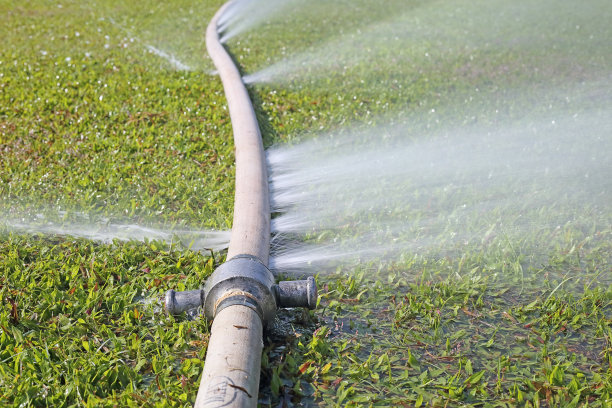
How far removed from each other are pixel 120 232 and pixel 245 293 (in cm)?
122

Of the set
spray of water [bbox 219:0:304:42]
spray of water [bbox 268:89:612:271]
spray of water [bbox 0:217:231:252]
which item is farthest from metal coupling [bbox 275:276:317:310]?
spray of water [bbox 219:0:304:42]

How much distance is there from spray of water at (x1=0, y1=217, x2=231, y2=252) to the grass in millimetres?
66

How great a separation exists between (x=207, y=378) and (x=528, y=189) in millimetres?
2499

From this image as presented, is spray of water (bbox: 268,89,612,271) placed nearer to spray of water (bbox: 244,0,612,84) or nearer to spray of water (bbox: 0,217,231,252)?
spray of water (bbox: 0,217,231,252)

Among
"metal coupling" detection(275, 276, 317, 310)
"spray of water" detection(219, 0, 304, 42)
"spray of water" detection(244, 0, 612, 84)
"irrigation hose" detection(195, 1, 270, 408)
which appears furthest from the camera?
"spray of water" detection(219, 0, 304, 42)

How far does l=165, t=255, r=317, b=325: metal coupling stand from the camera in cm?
217

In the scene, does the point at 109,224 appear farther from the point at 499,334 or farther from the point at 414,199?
the point at 499,334

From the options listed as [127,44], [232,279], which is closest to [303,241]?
[232,279]

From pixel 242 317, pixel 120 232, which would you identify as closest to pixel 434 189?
pixel 120 232

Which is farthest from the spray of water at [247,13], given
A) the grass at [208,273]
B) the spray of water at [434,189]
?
the spray of water at [434,189]

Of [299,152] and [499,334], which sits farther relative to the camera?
[299,152]

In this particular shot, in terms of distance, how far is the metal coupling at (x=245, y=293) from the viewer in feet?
7.11

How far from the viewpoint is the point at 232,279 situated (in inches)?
86.6

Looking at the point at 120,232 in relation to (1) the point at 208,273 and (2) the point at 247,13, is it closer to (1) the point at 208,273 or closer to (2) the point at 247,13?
(1) the point at 208,273
